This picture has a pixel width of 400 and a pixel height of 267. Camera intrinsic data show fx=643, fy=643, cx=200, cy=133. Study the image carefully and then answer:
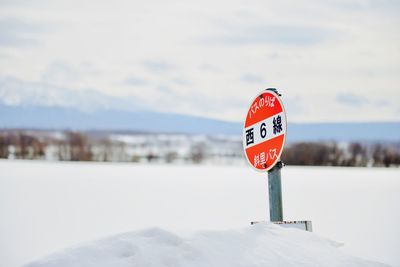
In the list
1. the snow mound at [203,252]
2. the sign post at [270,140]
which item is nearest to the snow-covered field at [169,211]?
the snow mound at [203,252]

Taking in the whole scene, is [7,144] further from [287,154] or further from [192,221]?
[192,221]

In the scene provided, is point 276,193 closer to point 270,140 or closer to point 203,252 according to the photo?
point 270,140

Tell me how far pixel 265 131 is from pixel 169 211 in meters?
9.02

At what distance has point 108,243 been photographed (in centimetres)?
367

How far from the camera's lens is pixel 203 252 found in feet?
11.8

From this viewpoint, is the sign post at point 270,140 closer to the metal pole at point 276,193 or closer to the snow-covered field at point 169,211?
the metal pole at point 276,193

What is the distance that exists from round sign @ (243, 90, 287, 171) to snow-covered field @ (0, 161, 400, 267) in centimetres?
137

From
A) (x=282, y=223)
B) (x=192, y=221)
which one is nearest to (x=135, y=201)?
(x=192, y=221)

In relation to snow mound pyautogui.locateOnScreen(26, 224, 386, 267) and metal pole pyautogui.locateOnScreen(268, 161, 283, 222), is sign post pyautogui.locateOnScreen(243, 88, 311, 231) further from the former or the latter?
snow mound pyautogui.locateOnScreen(26, 224, 386, 267)

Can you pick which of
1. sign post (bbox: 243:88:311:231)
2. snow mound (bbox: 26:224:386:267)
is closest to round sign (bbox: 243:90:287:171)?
sign post (bbox: 243:88:311:231)

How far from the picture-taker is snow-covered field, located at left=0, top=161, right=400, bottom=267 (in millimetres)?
9375

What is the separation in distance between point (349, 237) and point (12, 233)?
209 inches

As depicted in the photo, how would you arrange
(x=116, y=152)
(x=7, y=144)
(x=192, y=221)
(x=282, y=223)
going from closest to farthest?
1. (x=282, y=223)
2. (x=192, y=221)
3. (x=7, y=144)
4. (x=116, y=152)

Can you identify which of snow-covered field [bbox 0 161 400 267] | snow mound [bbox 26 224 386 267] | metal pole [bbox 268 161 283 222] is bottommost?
snow-covered field [bbox 0 161 400 267]
